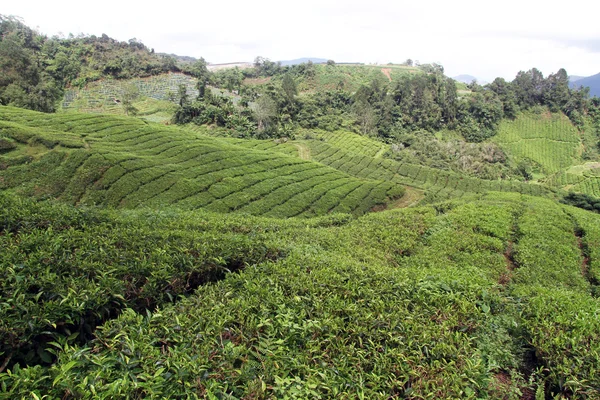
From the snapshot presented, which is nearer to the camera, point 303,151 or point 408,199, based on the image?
point 408,199

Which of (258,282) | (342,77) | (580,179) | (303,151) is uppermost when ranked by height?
(342,77)

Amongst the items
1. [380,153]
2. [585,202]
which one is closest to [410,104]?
[380,153]

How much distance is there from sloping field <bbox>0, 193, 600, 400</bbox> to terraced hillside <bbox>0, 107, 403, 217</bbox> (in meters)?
10.3

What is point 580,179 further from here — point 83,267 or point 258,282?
point 83,267

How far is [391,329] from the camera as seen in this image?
13.7 ft

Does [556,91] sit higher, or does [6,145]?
[556,91]

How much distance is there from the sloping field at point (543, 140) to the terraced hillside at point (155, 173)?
51.8m

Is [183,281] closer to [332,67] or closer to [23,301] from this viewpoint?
[23,301]

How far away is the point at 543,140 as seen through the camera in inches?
2717

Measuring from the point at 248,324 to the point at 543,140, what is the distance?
8497 centimetres

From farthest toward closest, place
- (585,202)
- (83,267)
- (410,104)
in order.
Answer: (410,104)
(585,202)
(83,267)

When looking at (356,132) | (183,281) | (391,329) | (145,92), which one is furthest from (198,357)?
(145,92)

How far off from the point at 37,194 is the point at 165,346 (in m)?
17.9

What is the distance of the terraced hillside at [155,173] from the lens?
58.6ft
